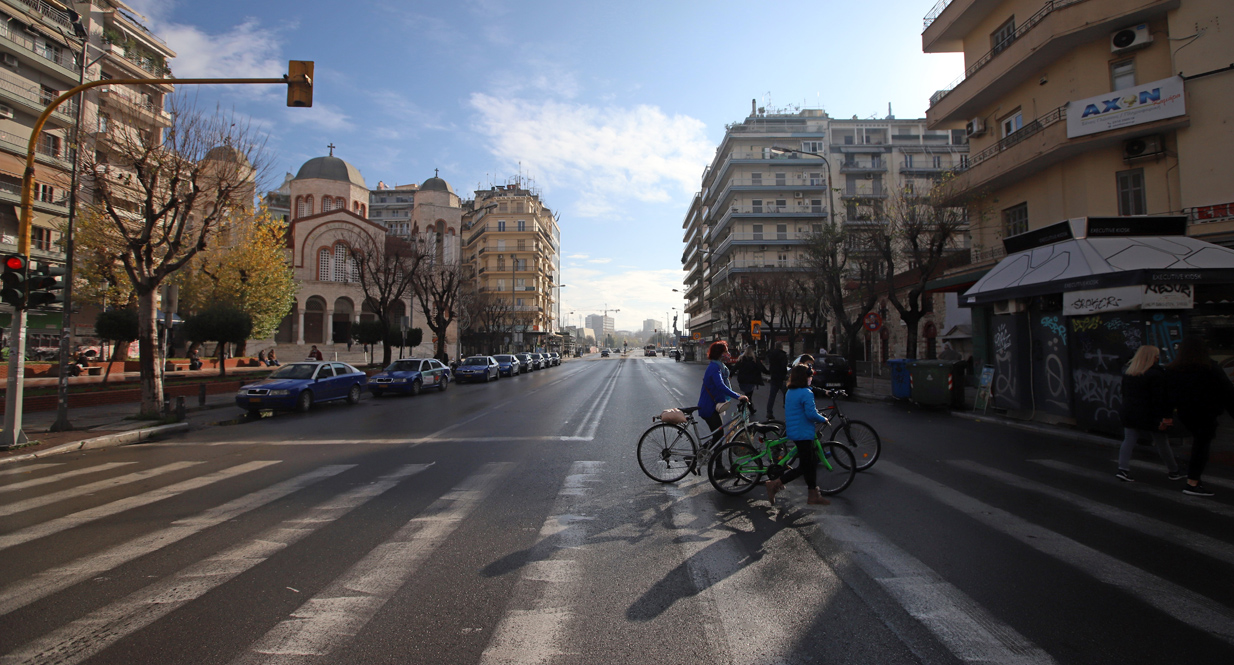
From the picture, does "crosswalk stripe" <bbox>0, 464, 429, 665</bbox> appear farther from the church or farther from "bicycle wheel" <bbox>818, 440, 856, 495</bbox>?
the church

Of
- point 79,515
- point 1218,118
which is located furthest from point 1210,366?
point 1218,118

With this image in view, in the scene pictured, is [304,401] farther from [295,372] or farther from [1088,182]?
[1088,182]

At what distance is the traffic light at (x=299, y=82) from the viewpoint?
8.89 m

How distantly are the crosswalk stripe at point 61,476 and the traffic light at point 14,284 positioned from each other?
3.70 m

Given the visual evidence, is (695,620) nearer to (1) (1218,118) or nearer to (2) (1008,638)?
(2) (1008,638)

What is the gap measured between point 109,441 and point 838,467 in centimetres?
1265

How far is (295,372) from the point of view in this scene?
693 inches

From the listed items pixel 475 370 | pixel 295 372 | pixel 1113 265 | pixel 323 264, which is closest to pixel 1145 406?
pixel 1113 265

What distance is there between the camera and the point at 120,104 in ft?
46.9

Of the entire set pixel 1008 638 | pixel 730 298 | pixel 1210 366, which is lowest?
pixel 1008 638

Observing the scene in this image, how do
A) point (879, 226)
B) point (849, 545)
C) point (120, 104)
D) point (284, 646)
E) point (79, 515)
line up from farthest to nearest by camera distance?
point (879, 226), point (120, 104), point (79, 515), point (849, 545), point (284, 646)

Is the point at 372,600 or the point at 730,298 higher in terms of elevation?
the point at 730,298

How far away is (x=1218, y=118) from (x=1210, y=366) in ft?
43.6

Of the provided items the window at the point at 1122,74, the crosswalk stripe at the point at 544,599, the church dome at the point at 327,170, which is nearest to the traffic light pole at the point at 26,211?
the crosswalk stripe at the point at 544,599
